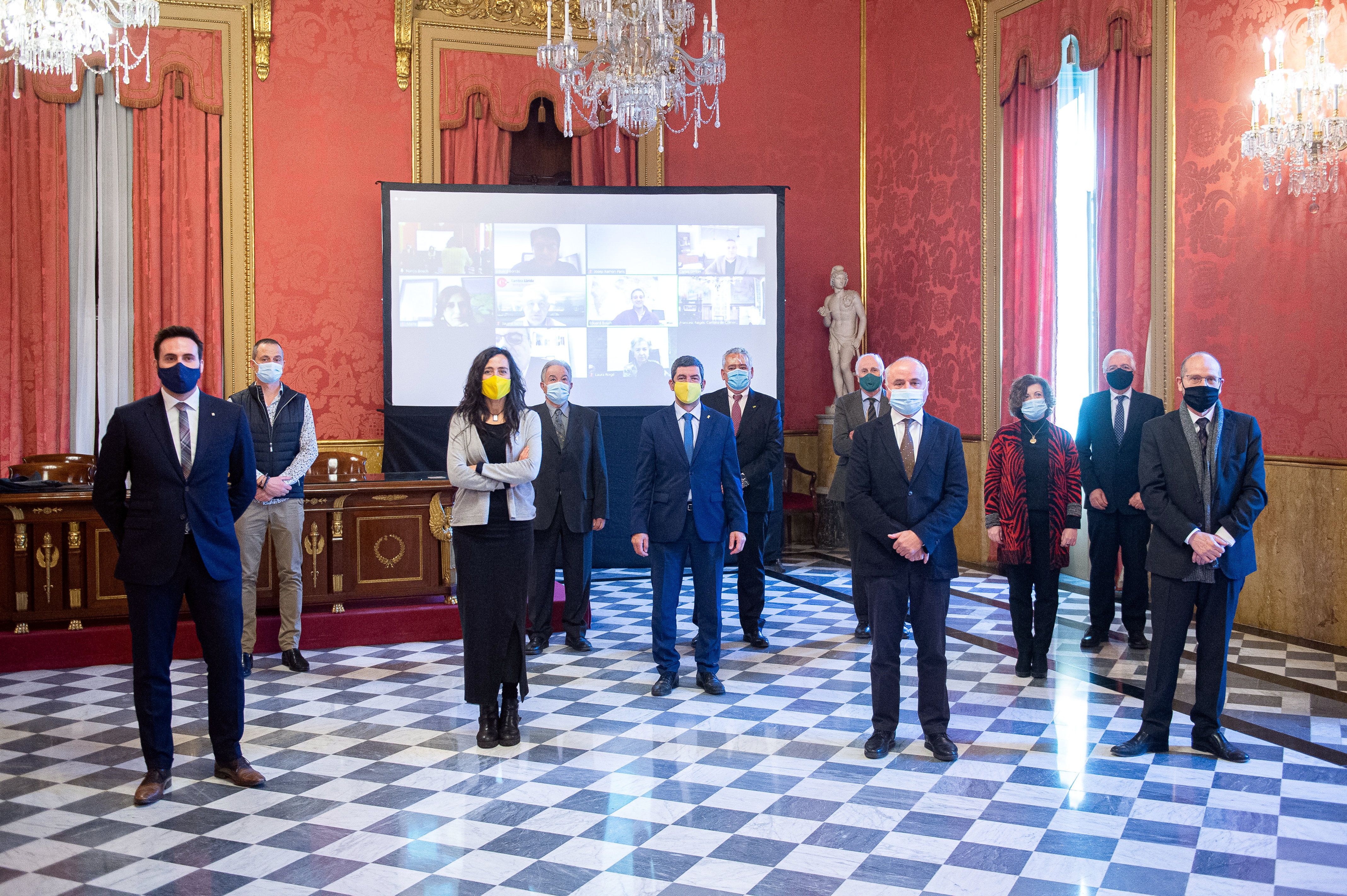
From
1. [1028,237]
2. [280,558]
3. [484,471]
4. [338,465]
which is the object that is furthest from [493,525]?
[1028,237]

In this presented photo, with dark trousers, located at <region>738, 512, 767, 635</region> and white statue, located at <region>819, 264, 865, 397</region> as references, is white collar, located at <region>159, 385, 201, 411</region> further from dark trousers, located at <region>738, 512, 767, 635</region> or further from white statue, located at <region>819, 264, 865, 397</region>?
white statue, located at <region>819, 264, 865, 397</region>

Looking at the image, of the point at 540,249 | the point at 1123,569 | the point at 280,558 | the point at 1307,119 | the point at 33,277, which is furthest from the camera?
the point at 540,249

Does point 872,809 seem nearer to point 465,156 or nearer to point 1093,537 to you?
point 1093,537

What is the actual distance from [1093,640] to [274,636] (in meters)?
4.62

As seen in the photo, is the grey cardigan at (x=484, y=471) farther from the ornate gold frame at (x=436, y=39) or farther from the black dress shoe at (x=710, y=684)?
the ornate gold frame at (x=436, y=39)

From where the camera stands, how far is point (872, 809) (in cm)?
366

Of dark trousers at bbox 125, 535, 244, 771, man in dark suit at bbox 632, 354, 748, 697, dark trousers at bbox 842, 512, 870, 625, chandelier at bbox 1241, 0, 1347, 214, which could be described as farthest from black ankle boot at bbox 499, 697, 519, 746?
chandelier at bbox 1241, 0, 1347, 214

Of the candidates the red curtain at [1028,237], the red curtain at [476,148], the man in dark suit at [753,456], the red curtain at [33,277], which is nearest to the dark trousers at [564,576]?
the man in dark suit at [753,456]

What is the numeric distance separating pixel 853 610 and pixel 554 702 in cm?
293

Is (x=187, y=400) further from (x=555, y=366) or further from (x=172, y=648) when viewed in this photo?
(x=555, y=366)

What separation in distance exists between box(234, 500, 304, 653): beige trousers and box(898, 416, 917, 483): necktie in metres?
3.22

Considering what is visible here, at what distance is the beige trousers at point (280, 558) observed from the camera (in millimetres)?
5449

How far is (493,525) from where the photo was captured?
14.1 ft

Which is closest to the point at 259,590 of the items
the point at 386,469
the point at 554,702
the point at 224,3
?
the point at 554,702
